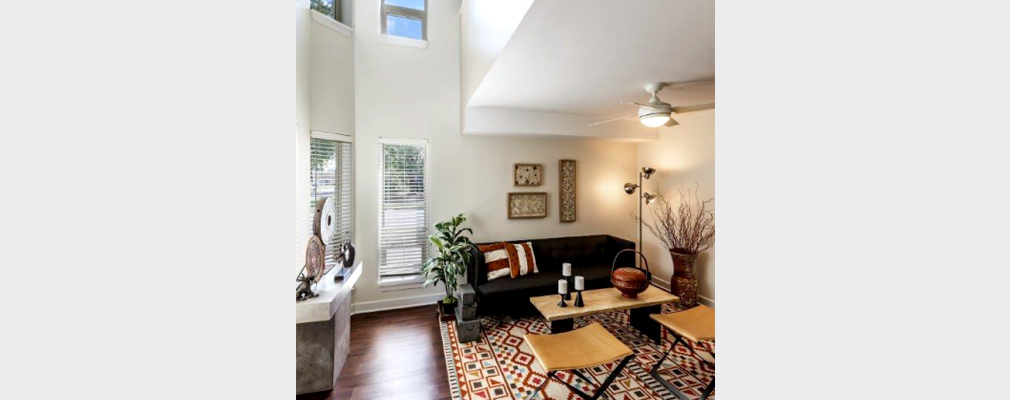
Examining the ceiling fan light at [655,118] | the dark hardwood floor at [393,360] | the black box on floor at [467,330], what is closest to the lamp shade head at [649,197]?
the ceiling fan light at [655,118]

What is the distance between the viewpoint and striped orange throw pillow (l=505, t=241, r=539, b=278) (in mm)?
3682

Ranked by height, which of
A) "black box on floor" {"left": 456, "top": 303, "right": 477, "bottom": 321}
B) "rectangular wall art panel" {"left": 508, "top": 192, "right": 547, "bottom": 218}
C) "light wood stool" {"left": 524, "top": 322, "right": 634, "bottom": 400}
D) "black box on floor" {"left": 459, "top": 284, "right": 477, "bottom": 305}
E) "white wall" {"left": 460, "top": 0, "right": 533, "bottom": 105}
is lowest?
"black box on floor" {"left": 456, "top": 303, "right": 477, "bottom": 321}

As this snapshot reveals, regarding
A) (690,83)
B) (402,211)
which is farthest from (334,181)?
(690,83)

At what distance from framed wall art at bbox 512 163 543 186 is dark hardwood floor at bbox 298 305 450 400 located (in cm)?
189

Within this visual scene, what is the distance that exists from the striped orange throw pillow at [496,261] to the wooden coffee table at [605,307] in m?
0.78

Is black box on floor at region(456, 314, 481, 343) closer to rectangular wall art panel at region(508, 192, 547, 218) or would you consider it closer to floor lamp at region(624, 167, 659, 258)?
rectangular wall art panel at region(508, 192, 547, 218)

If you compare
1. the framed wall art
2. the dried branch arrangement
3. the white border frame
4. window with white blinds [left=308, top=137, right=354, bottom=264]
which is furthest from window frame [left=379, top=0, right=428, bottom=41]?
the dried branch arrangement

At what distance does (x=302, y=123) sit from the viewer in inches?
102

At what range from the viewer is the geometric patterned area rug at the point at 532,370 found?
2.26 meters

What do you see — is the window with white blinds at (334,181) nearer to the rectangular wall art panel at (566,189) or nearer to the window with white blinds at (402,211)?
the window with white blinds at (402,211)

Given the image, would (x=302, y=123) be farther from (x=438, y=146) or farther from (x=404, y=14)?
(x=404, y=14)
